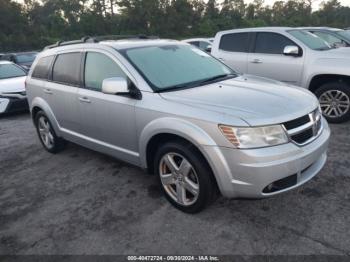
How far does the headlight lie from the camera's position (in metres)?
2.80

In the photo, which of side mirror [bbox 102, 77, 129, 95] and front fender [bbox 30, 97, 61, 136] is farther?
front fender [bbox 30, 97, 61, 136]

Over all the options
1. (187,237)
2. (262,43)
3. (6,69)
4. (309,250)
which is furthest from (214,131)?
(6,69)

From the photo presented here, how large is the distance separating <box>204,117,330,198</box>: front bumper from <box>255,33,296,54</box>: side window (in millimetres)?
3822

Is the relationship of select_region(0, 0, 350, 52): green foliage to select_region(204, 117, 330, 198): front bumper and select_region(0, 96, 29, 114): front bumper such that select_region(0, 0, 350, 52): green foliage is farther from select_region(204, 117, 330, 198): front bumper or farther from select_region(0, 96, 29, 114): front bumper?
select_region(204, 117, 330, 198): front bumper

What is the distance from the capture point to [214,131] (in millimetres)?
2893

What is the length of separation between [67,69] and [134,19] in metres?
47.3

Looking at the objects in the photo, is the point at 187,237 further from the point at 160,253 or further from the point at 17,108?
the point at 17,108

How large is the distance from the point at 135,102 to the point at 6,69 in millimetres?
7405

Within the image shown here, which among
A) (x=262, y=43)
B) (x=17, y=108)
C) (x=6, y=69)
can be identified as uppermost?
(x=262, y=43)

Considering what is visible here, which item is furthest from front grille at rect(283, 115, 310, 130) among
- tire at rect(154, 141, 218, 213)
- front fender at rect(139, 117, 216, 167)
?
tire at rect(154, 141, 218, 213)

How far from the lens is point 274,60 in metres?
6.39

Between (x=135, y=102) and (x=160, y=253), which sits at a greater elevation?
(x=135, y=102)

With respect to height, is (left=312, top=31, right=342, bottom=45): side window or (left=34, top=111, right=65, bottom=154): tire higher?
(left=312, top=31, right=342, bottom=45): side window

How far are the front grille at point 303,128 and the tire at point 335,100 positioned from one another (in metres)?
2.70
